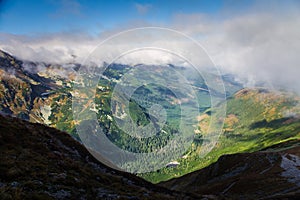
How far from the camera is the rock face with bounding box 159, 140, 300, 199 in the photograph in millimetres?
73625

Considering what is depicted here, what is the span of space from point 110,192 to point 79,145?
22.0 metres

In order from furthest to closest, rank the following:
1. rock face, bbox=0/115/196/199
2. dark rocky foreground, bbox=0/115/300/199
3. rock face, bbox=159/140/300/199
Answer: rock face, bbox=159/140/300/199 < dark rocky foreground, bbox=0/115/300/199 < rock face, bbox=0/115/196/199

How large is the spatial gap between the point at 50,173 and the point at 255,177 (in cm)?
8282

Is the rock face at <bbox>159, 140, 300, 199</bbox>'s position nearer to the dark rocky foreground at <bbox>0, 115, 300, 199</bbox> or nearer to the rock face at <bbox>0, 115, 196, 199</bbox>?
the dark rocky foreground at <bbox>0, 115, 300, 199</bbox>

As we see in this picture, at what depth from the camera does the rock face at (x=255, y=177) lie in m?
73.6

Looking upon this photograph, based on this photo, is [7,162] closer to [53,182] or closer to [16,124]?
[53,182]

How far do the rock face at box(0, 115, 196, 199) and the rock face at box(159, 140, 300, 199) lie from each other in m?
34.2

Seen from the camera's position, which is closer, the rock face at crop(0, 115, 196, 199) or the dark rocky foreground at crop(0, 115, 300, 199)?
the rock face at crop(0, 115, 196, 199)

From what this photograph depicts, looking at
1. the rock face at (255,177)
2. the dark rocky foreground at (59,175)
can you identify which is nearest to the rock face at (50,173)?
the dark rocky foreground at (59,175)

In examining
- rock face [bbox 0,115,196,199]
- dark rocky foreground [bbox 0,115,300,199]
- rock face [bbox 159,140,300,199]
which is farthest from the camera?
rock face [bbox 159,140,300,199]

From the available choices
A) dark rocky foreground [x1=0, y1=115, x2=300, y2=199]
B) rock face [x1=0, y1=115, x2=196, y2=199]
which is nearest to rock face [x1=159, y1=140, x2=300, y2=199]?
dark rocky foreground [x1=0, y1=115, x2=300, y2=199]

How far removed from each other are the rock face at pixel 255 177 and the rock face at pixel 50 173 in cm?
3418

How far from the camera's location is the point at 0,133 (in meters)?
39.0

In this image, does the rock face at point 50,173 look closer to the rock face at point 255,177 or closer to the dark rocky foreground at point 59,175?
the dark rocky foreground at point 59,175
